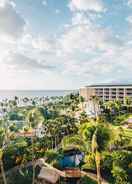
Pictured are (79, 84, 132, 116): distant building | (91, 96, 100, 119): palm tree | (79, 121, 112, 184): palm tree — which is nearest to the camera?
(79, 121, 112, 184): palm tree

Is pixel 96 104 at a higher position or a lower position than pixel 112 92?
lower

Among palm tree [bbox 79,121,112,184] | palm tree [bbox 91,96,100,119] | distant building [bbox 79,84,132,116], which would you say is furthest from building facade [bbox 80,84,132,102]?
palm tree [bbox 79,121,112,184]

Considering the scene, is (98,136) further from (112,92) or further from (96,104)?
(112,92)

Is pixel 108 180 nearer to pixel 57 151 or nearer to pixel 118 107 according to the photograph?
pixel 57 151

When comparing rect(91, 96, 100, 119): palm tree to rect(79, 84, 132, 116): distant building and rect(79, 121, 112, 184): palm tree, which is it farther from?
rect(79, 121, 112, 184): palm tree

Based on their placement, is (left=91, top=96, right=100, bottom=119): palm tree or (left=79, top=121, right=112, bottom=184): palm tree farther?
(left=91, top=96, right=100, bottom=119): palm tree

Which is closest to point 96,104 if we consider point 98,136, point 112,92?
point 112,92

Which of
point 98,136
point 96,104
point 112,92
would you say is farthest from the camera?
point 112,92

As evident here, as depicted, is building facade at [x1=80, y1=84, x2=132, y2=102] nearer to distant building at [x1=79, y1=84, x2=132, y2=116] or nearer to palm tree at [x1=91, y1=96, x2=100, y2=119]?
distant building at [x1=79, y1=84, x2=132, y2=116]

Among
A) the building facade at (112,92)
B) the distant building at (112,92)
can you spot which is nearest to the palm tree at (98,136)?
the distant building at (112,92)

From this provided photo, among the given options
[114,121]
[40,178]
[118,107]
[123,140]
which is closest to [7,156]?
[40,178]

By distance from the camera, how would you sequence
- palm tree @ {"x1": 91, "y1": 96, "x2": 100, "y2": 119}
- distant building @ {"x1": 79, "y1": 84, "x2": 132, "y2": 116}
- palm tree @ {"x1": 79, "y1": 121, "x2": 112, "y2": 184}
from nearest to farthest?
palm tree @ {"x1": 79, "y1": 121, "x2": 112, "y2": 184} < palm tree @ {"x1": 91, "y1": 96, "x2": 100, "y2": 119} < distant building @ {"x1": 79, "y1": 84, "x2": 132, "y2": 116}

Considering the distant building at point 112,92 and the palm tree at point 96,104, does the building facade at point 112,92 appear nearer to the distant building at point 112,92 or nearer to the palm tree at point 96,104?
the distant building at point 112,92
